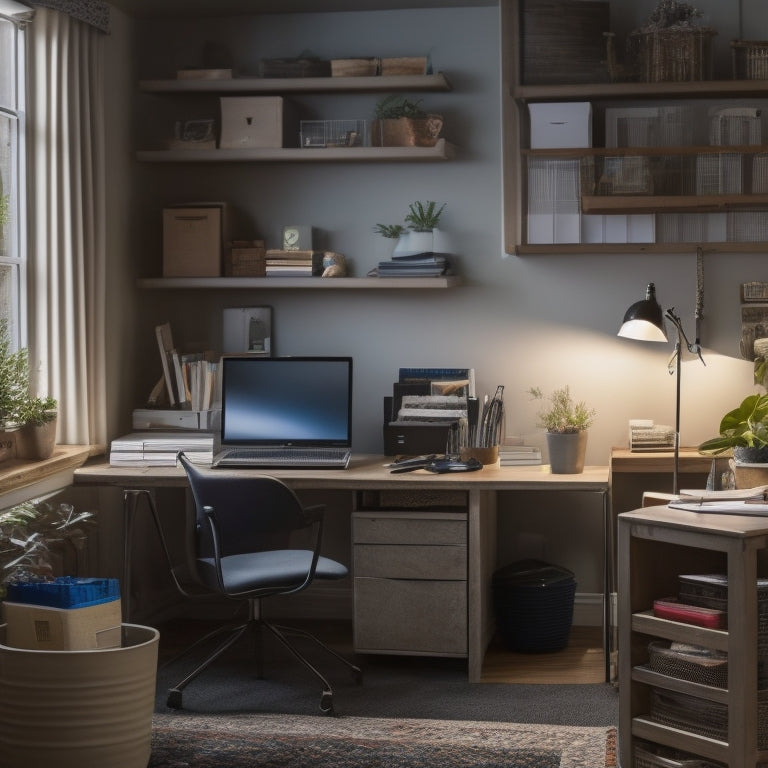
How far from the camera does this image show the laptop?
15.0ft

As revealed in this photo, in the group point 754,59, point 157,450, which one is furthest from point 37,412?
point 754,59

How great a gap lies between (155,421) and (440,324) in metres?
1.22

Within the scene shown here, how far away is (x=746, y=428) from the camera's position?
389cm

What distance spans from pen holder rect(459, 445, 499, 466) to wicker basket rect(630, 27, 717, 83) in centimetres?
153

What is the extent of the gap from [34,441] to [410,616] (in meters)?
1.46

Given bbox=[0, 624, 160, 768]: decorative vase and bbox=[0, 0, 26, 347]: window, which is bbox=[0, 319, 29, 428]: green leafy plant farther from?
bbox=[0, 624, 160, 768]: decorative vase

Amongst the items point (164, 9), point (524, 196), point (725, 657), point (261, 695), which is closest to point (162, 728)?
point (261, 695)

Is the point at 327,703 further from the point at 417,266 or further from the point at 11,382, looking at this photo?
the point at 417,266

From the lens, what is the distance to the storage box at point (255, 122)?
4.72 meters

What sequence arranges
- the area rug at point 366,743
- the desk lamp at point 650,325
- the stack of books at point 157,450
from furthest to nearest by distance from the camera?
1. the stack of books at point 157,450
2. the desk lamp at point 650,325
3. the area rug at point 366,743

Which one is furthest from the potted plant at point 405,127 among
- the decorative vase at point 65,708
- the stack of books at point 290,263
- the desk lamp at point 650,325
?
the decorative vase at point 65,708

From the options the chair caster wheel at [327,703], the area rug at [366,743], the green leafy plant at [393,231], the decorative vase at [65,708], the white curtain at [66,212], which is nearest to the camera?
the decorative vase at [65,708]

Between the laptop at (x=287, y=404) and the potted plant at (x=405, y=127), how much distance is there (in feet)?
2.95

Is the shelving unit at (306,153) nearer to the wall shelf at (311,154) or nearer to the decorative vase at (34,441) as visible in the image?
the wall shelf at (311,154)
